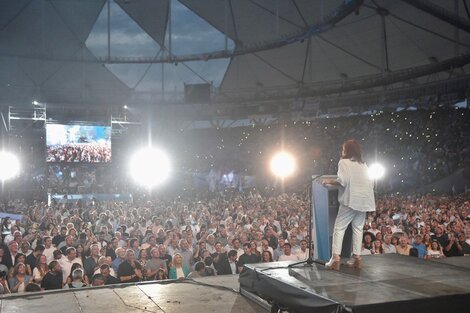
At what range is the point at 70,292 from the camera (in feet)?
14.9

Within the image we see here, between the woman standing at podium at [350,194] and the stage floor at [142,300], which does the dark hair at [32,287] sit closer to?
the stage floor at [142,300]

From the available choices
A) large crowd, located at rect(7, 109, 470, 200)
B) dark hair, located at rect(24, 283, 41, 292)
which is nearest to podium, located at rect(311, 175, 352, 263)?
dark hair, located at rect(24, 283, 41, 292)

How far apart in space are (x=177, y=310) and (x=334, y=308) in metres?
1.39

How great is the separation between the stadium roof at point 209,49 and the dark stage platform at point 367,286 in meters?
14.1

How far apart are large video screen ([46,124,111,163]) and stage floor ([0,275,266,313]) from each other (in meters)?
14.8

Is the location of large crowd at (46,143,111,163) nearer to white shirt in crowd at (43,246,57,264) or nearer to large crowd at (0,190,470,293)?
large crowd at (0,190,470,293)

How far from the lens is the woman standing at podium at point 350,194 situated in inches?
169

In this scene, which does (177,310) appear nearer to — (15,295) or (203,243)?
(15,295)

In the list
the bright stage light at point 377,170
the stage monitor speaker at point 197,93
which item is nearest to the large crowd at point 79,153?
the stage monitor speaker at point 197,93

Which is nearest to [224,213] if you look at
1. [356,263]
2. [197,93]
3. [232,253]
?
[232,253]

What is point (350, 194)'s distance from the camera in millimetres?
4293

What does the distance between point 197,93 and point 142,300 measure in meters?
19.0

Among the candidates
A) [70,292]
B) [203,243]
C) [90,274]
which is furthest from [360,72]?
[70,292]

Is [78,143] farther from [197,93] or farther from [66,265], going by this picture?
[66,265]
